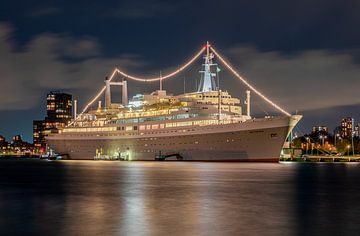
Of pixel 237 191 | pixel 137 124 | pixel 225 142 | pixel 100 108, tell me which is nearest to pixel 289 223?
pixel 237 191

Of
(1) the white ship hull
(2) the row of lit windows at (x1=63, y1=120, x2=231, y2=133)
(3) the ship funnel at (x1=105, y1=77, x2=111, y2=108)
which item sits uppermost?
(3) the ship funnel at (x1=105, y1=77, x2=111, y2=108)

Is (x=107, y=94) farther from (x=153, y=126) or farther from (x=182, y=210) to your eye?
(x=182, y=210)

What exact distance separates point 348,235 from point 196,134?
61.6m

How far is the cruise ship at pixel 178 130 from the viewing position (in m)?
72.8

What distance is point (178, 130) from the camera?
83188 millimetres

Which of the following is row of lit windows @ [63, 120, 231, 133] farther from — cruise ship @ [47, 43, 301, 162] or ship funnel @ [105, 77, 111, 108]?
ship funnel @ [105, 77, 111, 108]

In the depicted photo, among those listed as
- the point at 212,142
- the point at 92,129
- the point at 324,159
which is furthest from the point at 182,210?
the point at 324,159

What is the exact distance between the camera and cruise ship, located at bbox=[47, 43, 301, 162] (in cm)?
7281

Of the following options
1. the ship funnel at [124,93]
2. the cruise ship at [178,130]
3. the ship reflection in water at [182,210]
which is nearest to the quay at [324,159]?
the cruise ship at [178,130]

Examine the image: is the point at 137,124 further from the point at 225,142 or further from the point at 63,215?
the point at 63,215

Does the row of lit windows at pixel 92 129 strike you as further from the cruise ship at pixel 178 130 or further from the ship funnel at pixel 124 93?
the ship funnel at pixel 124 93

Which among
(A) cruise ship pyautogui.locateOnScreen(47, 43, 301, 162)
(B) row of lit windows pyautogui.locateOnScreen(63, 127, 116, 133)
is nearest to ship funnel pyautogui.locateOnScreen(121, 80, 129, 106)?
(A) cruise ship pyautogui.locateOnScreen(47, 43, 301, 162)

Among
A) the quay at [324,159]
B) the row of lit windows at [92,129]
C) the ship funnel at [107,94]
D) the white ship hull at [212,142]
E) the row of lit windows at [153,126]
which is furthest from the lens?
the quay at [324,159]

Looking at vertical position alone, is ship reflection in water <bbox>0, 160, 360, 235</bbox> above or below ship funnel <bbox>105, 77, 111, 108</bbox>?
below
